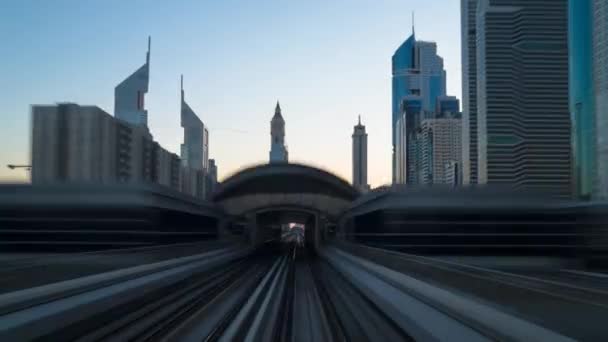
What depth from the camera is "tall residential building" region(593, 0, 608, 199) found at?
18188cm

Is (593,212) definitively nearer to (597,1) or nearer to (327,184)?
(327,184)

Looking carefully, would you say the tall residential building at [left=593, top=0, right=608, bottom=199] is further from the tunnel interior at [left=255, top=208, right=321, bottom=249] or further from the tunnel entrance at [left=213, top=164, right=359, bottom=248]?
the tunnel entrance at [left=213, top=164, right=359, bottom=248]

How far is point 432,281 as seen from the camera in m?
19.6

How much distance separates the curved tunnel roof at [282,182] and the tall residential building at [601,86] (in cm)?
12485

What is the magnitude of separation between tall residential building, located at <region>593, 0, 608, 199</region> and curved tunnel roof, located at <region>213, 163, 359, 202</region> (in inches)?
4915

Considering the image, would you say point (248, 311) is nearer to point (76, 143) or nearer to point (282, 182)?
point (282, 182)

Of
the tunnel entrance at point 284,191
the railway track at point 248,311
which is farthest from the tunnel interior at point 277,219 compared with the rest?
the railway track at point 248,311

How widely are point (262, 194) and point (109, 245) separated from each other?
1559 inches

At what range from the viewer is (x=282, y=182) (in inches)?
3223

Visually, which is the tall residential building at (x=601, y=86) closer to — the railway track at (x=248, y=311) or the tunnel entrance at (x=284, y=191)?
the tunnel entrance at (x=284, y=191)

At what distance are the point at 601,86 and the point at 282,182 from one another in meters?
153

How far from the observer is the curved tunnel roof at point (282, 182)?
80.6m

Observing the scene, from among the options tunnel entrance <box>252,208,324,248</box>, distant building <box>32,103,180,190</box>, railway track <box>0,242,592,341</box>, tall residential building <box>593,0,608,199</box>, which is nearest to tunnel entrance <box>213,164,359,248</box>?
tunnel entrance <box>252,208,324,248</box>

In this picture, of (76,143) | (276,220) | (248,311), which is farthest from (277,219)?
(248,311)
